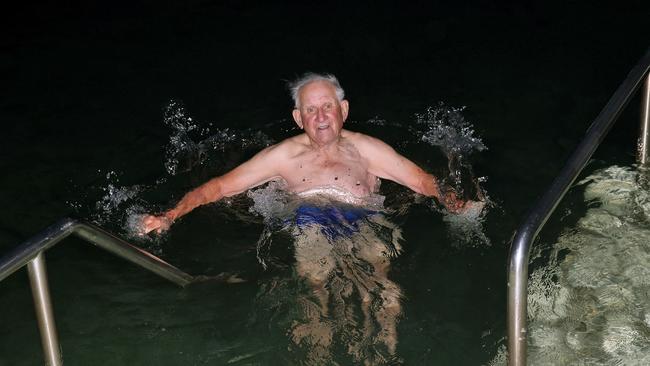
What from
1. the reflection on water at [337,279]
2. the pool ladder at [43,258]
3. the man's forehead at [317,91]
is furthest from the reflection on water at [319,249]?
the pool ladder at [43,258]

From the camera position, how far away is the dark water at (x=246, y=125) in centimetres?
437

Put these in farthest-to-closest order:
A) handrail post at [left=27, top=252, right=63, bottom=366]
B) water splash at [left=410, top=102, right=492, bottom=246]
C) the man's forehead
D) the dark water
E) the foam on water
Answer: water splash at [left=410, top=102, right=492, bottom=246] → the man's forehead → the dark water → the foam on water → handrail post at [left=27, top=252, right=63, bottom=366]

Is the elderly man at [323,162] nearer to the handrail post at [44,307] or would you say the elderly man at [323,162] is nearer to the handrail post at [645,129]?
the handrail post at [645,129]

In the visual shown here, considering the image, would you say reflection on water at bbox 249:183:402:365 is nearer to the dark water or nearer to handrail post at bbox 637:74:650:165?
the dark water

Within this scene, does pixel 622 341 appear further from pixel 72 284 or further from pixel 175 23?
pixel 175 23

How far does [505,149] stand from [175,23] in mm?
4604

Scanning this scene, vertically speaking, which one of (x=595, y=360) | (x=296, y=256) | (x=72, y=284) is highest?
(x=72, y=284)

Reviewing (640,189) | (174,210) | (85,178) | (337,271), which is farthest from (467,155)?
(85,178)

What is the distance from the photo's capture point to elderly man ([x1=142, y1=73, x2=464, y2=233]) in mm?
4852

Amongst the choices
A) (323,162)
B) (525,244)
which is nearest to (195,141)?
(323,162)

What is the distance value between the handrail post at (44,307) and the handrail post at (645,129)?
9.99ft

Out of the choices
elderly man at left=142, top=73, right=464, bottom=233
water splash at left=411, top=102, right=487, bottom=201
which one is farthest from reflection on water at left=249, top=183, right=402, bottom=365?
water splash at left=411, top=102, right=487, bottom=201

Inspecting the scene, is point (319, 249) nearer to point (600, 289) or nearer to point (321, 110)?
point (321, 110)

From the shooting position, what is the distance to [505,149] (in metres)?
6.19
